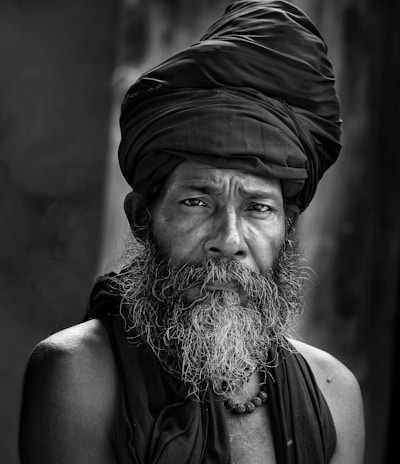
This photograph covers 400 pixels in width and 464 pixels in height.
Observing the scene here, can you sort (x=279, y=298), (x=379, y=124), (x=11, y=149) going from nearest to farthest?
(x=279, y=298), (x=11, y=149), (x=379, y=124)

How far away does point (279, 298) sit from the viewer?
3482 mm

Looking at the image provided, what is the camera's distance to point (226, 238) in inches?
126

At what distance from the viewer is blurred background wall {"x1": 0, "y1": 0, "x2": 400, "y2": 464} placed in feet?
16.7

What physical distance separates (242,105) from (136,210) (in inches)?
21.0

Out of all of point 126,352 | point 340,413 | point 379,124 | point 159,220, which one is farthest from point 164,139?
point 379,124

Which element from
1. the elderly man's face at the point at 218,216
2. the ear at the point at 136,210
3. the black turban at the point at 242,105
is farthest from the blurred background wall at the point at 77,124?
the elderly man's face at the point at 218,216

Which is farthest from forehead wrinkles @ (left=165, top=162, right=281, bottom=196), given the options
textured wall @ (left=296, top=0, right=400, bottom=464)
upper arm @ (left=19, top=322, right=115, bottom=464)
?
textured wall @ (left=296, top=0, right=400, bottom=464)

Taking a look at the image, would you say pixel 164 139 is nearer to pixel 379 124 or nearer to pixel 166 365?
pixel 166 365

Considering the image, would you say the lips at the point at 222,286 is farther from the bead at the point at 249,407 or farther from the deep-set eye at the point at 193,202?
the bead at the point at 249,407

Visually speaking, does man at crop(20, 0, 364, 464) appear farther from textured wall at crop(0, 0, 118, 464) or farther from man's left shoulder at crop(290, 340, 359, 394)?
textured wall at crop(0, 0, 118, 464)

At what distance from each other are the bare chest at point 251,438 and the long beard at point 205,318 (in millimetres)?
108

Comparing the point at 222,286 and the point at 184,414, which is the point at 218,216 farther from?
the point at 184,414

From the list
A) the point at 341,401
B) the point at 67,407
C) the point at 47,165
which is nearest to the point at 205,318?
the point at 67,407

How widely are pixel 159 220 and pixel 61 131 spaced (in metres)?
1.92
